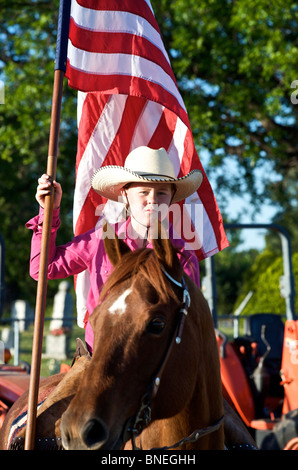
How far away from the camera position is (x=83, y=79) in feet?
10.4

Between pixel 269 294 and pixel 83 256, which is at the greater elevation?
pixel 269 294

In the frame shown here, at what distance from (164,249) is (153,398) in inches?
19.2

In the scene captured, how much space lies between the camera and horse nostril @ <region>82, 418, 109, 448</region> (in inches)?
63.0

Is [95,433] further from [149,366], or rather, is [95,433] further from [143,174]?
[143,174]

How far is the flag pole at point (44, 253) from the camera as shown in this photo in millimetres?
2162

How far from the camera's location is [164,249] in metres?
1.95

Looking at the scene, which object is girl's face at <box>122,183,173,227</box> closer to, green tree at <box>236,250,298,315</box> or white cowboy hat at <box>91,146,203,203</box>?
white cowboy hat at <box>91,146,203,203</box>

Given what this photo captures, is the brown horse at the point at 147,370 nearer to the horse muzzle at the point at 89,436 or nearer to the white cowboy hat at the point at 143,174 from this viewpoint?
the horse muzzle at the point at 89,436

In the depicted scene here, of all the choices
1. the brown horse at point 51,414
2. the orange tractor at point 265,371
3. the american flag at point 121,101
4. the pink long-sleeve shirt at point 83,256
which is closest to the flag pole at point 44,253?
the brown horse at point 51,414

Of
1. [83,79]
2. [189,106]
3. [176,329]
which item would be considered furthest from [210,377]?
[189,106]

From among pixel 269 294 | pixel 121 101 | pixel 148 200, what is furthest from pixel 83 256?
pixel 269 294
